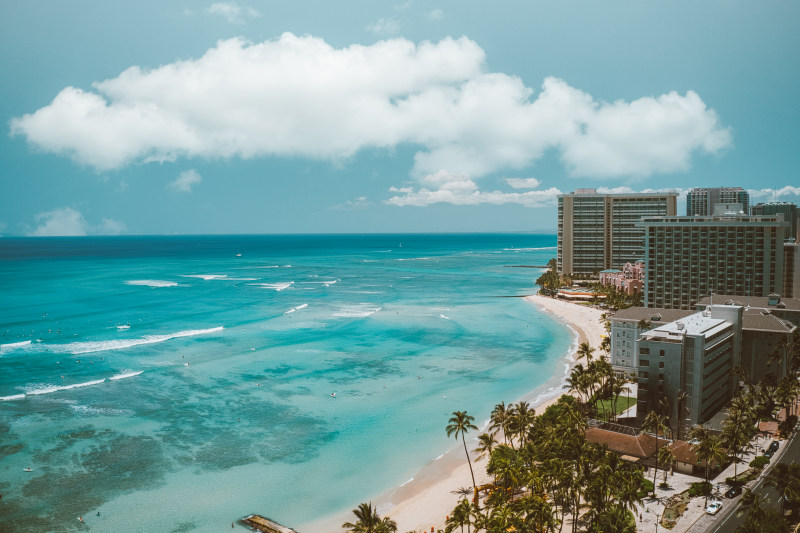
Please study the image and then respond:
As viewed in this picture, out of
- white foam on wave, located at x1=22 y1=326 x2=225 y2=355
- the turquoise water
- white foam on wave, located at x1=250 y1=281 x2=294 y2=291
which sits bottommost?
the turquoise water

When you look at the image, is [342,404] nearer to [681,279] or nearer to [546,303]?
[681,279]

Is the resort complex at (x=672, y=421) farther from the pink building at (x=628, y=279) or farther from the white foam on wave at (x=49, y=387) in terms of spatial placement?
the white foam on wave at (x=49, y=387)

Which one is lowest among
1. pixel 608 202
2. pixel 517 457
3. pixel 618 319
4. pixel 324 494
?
pixel 324 494

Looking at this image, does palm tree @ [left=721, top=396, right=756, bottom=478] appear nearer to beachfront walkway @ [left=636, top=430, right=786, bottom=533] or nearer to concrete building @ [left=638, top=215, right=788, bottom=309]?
beachfront walkway @ [left=636, top=430, right=786, bottom=533]

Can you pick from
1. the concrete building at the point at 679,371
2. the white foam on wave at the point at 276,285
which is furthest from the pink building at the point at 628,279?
the white foam on wave at the point at 276,285

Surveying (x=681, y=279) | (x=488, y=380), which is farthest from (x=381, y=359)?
(x=681, y=279)

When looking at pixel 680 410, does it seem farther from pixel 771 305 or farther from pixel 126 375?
pixel 126 375

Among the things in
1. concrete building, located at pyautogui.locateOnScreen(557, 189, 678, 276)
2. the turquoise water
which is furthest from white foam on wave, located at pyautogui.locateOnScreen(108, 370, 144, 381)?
concrete building, located at pyautogui.locateOnScreen(557, 189, 678, 276)
